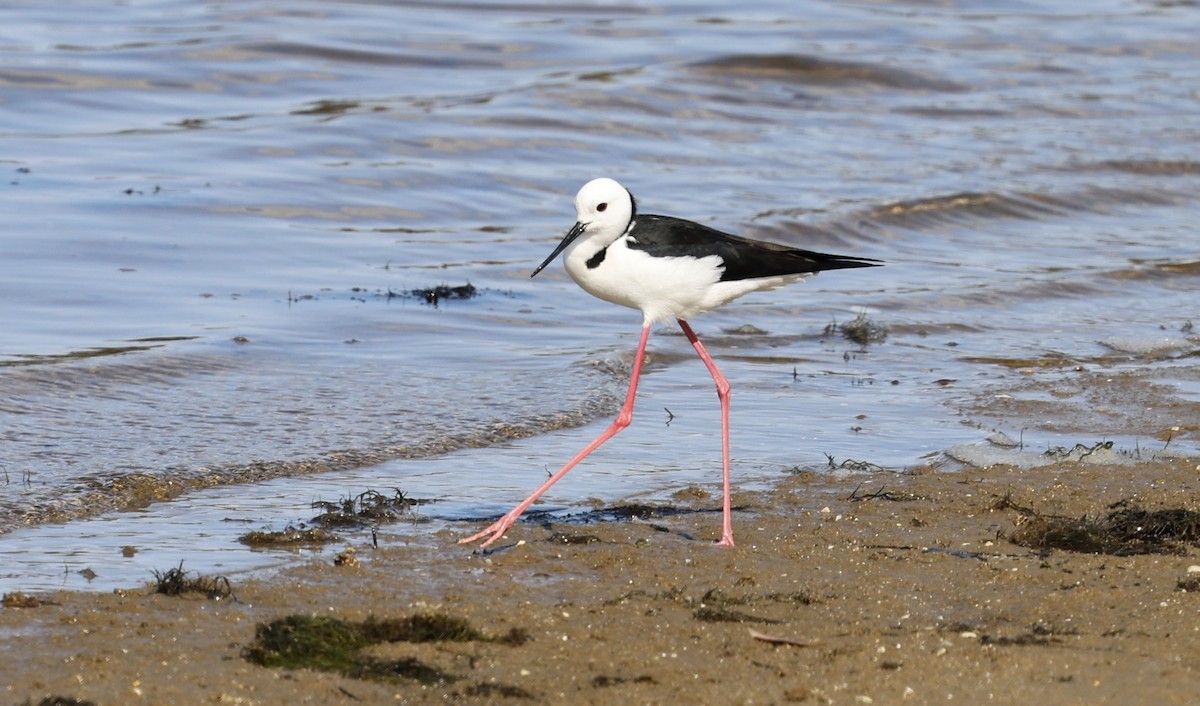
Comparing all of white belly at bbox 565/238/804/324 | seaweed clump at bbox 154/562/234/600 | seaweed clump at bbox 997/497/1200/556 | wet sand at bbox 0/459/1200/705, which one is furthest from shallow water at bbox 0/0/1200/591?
seaweed clump at bbox 997/497/1200/556

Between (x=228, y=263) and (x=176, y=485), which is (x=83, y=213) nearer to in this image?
(x=228, y=263)

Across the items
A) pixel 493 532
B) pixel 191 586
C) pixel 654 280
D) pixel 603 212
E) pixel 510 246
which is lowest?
pixel 510 246

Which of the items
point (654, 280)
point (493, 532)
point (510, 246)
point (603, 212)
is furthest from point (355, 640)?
point (510, 246)

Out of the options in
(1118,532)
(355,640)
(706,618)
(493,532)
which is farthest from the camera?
(493,532)

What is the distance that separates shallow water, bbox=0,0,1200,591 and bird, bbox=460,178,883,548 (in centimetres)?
95

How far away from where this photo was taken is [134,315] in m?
10.3

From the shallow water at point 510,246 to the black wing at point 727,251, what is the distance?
1144 mm

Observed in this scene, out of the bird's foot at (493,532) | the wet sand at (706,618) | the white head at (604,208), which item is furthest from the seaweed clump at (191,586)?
the white head at (604,208)

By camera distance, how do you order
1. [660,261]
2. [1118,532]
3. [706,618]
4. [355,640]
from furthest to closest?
[660,261]
[1118,532]
[706,618]
[355,640]

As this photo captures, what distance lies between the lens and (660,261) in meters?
6.50

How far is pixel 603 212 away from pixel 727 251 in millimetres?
539

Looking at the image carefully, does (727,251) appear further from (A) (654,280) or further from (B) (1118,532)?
(B) (1118,532)

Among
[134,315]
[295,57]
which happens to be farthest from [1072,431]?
[295,57]

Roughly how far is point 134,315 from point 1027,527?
632 cm
